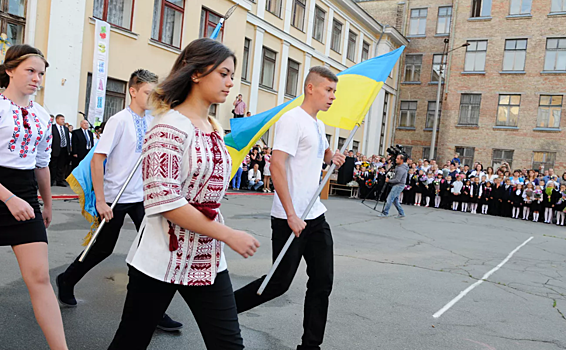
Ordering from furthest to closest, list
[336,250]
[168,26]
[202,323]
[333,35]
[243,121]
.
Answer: [333,35] → [168,26] → [336,250] → [243,121] → [202,323]

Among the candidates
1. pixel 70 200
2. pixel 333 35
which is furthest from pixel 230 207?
pixel 333 35

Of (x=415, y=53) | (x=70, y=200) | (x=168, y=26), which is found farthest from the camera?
(x=415, y=53)

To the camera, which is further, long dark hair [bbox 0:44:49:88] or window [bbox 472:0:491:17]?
window [bbox 472:0:491:17]

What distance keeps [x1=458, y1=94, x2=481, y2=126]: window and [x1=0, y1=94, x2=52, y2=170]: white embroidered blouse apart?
114 feet

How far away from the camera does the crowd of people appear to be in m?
19.2

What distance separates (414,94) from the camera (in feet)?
127

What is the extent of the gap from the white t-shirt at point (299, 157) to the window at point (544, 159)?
107ft

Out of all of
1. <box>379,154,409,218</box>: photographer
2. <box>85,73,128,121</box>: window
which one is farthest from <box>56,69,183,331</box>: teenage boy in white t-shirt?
<box>85,73,128,121</box>: window

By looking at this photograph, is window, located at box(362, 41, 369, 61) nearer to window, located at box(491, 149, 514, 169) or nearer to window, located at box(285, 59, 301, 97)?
window, located at box(285, 59, 301, 97)

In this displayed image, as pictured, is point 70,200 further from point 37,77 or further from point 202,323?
point 202,323

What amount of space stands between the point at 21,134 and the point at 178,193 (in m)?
1.45

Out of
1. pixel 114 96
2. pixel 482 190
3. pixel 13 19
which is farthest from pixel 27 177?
pixel 482 190

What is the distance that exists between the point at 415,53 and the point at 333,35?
Result: 10268 millimetres

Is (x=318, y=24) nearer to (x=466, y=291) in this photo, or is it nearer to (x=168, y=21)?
(x=168, y=21)
